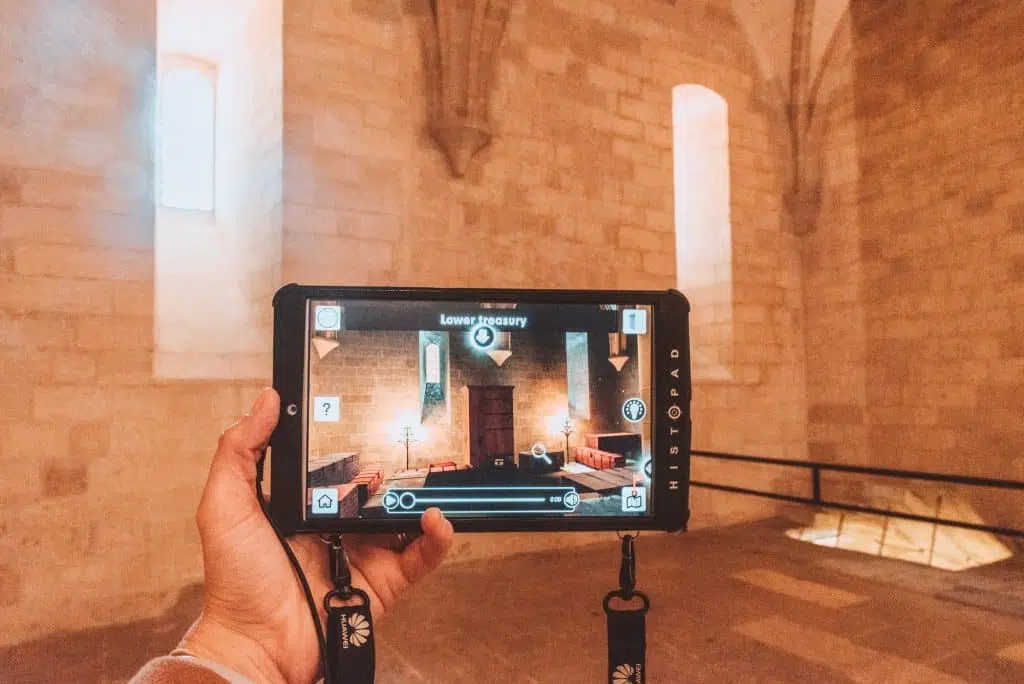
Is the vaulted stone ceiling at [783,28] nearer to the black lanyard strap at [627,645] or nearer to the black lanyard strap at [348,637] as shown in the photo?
the black lanyard strap at [627,645]

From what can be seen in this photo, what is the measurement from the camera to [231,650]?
94cm

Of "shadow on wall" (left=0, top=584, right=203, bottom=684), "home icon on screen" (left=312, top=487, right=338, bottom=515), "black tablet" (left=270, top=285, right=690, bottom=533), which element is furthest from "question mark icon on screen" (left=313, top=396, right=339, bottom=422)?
"shadow on wall" (left=0, top=584, right=203, bottom=684)

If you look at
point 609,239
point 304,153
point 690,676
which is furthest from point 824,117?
point 690,676

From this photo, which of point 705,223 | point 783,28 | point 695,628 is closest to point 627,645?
point 695,628

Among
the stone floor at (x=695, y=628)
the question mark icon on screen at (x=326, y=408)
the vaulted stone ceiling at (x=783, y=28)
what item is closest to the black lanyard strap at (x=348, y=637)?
the question mark icon on screen at (x=326, y=408)

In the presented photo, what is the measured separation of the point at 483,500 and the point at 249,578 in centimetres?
35

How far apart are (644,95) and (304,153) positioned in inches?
113

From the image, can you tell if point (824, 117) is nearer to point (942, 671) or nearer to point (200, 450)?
point (942, 671)

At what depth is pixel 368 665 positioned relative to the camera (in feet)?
2.94

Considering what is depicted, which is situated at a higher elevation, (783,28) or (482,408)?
(783,28)

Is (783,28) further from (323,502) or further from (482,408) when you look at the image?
(323,502)

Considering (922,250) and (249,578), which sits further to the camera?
(922,250)

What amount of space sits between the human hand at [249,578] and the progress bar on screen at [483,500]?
1.9 inches

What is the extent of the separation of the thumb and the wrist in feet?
0.53
